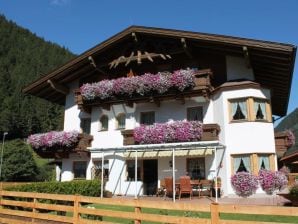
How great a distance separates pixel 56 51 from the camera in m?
124

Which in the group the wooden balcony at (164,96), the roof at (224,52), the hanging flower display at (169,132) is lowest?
the hanging flower display at (169,132)

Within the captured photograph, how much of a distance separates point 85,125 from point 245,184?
40.4 ft

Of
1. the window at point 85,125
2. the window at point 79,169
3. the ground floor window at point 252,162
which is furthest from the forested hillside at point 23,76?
the ground floor window at point 252,162

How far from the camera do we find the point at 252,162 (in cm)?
2044

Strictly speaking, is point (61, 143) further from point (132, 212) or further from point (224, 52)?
point (132, 212)

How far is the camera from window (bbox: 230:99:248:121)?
70.2 ft

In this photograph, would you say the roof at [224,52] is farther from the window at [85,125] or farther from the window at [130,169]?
the window at [130,169]

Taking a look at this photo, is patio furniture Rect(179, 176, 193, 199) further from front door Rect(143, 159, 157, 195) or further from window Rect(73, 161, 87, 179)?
window Rect(73, 161, 87, 179)

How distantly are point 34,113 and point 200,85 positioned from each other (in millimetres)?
88327

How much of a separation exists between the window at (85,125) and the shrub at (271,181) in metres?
12.4

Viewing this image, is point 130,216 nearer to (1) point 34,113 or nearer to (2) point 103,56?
(2) point 103,56

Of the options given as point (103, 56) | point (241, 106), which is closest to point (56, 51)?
point (103, 56)

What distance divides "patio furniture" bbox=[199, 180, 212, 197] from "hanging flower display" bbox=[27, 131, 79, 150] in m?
9.25

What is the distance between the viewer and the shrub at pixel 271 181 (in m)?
19.7
